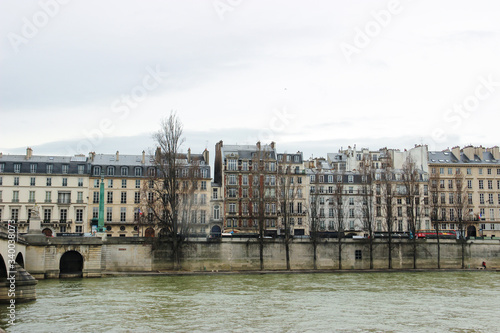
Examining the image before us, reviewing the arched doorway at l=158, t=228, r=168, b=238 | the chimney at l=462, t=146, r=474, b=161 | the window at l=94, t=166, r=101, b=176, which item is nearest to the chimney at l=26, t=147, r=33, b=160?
the window at l=94, t=166, r=101, b=176

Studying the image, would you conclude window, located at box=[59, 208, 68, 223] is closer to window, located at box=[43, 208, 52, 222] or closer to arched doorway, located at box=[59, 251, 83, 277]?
window, located at box=[43, 208, 52, 222]

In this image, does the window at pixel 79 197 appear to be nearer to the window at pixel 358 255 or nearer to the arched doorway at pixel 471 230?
the window at pixel 358 255

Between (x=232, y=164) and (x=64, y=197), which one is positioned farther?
(x=232, y=164)

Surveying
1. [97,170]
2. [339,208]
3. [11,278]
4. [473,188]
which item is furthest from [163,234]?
[473,188]

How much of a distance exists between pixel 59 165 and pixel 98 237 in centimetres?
1774

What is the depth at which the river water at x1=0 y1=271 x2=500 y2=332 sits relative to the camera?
28188 millimetres

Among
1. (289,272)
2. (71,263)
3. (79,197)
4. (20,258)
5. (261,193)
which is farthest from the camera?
(79,197)

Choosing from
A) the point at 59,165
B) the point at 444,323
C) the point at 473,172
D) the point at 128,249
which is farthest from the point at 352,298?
the point at 473,172

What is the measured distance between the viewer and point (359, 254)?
58719 mm

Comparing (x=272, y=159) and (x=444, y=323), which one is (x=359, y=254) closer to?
(x=272, y=159)

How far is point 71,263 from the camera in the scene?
173ft

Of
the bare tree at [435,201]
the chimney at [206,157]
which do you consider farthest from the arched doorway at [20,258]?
the bare tree at [435,201]

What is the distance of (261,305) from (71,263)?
24.1m

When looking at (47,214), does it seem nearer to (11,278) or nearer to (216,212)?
(216,212)
